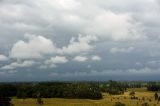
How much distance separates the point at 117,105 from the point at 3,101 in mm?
76738

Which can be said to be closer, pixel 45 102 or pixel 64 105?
pixel 64 105

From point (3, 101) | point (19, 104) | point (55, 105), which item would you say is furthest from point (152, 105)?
point (3, 101)

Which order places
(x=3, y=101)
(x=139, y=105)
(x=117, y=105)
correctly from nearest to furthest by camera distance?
(x=3, y=101), (x=117, y=105), (x=139, y=105)

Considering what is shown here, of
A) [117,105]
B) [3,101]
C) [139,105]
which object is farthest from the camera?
[139,105]

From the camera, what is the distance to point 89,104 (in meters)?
195

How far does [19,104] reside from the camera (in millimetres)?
183125

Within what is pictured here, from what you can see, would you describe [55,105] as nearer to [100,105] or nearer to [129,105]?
[100,105]

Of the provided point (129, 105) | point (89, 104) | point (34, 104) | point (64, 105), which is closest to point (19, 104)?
point (34, 104)

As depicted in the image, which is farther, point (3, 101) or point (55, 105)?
point (55, 105)

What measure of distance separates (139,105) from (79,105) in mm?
32327

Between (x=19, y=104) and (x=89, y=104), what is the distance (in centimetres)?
3701

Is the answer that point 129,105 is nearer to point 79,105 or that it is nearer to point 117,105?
point 117,105

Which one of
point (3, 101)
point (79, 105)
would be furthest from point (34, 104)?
point (3, 101)

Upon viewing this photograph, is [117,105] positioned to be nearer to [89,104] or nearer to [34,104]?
[89,104]
